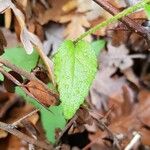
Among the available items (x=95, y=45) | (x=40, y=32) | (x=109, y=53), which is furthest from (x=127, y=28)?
(x=109, y=53)

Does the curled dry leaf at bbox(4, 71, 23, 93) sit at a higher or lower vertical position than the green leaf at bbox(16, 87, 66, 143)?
higher

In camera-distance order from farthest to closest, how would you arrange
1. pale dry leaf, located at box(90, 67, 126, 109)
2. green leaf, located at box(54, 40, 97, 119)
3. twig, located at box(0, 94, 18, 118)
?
1. pale dry leaf, located at box(90, 67, 126, 109)
2. twig, located at box(0, 94, 18, 118)
3. green leaf, located at box(54, 40, 97, 119)

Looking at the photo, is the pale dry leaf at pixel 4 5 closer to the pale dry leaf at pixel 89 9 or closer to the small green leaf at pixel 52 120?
the small green leaf at pixel 52 120

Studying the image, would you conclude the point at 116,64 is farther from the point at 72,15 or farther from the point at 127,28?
the point at 127,28

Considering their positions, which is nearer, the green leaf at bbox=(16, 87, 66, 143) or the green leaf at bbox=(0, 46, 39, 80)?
the green leaf at bbox=(0, 46, 39, 80)

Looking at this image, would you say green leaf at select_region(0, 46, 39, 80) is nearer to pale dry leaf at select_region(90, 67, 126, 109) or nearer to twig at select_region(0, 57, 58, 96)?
twig at select_region(0, 57, 58, 96)

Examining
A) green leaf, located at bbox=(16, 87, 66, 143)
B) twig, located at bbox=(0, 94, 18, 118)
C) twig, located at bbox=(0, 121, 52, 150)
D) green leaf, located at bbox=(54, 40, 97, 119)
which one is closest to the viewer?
green leaf, located at bbox=(54, 40, 97, 119)

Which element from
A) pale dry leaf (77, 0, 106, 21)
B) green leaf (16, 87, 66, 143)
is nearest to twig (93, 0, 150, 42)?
green leaf (16, 87, 66, 143)

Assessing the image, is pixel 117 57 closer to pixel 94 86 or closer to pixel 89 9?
pixel 94 86
